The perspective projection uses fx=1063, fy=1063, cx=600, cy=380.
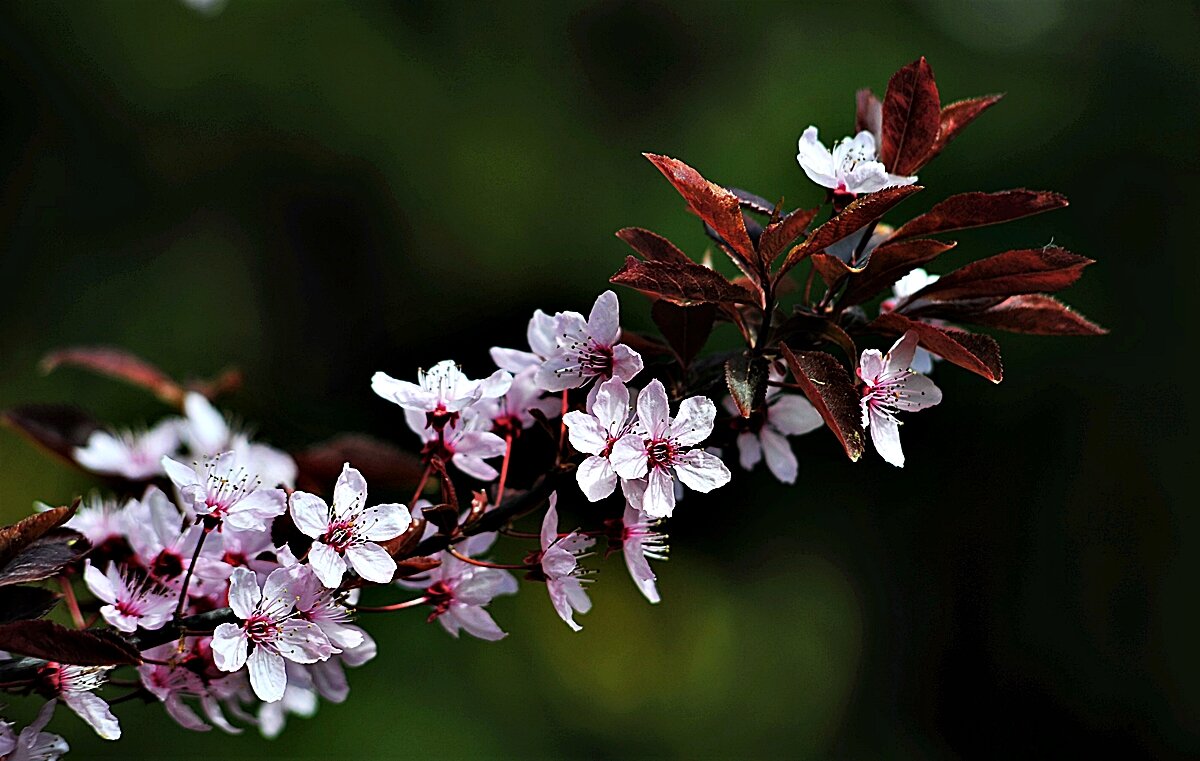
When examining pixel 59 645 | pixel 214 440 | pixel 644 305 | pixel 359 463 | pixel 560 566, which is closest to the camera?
pixel 59 645

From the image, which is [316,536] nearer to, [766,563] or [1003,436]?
[766,563]

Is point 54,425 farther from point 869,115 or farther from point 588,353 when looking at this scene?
point 869,115

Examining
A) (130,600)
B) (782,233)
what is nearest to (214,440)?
(130,600)

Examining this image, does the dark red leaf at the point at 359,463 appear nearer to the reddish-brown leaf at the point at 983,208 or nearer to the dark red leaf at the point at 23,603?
the dark red leaf at the point at 23,603

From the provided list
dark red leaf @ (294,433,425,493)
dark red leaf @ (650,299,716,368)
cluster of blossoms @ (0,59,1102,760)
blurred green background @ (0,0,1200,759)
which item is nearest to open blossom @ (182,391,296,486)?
dark red leaf @ (294,433,425,493)

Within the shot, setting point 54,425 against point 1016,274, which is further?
point 54,425

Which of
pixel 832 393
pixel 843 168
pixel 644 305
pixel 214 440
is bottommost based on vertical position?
pixel 644 305

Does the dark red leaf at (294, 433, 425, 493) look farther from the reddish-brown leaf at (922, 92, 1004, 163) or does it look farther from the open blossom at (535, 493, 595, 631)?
the reddish-brown leaf at (922, 92, 1004, 163)
